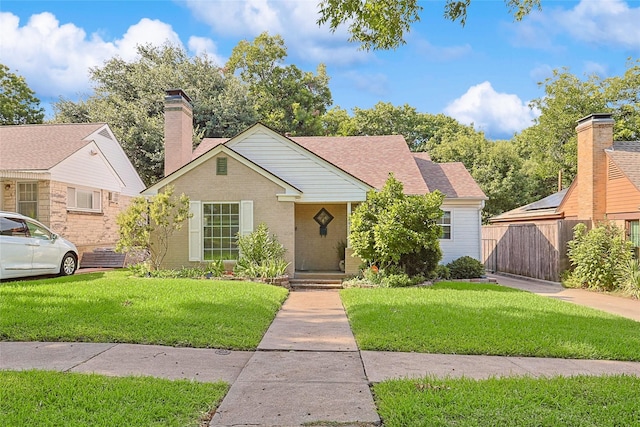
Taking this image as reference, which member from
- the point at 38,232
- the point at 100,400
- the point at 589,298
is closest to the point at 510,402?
the point at 100,400

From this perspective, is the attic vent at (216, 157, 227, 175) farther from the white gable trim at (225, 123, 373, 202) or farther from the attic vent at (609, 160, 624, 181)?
the attic vent at (609, 160, 624, 181)

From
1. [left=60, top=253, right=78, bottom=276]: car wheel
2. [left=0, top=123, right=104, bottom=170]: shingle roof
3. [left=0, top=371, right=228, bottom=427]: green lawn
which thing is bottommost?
[left=0, top=371, right=228, bottom=427]: green lawn

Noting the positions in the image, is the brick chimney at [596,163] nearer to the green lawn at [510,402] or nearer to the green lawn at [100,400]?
the green lawn at [510,402]

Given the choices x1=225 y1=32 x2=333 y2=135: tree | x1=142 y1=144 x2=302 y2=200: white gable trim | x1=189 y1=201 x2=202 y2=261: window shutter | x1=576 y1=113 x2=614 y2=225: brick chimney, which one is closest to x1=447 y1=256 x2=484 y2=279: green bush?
x1=576 y1=113 x2=614 y2=225: brick chimney

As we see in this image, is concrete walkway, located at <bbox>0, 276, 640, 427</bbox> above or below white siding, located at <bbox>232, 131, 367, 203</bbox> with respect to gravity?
below

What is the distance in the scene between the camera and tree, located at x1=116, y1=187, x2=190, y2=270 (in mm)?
12994

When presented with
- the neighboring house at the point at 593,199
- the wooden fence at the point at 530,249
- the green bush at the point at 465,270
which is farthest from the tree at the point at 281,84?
the green bush at the point at 465,270

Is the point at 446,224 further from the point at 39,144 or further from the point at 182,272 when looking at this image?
the point at 39,144

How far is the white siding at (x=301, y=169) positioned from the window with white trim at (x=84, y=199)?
6.59 metres

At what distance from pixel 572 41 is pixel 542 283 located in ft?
27.0

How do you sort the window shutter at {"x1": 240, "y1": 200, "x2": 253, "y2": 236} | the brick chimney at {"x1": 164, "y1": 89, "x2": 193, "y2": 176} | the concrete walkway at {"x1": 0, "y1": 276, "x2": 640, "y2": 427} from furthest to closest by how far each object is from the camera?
the brick chimney at {"x1": 164, "y1": 89, "x2": 193, "y2": 176}
the window shutter at {"x1": 240, "y1": 200, "x2": 253, "y2": 236}
the concrete walkway at {"x1": 0, "y1": 276, "x2": 640, "y2": 427}

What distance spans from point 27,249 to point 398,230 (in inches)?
378

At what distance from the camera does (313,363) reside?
5.44 meters

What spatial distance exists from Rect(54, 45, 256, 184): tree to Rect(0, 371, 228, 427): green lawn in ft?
75.9
